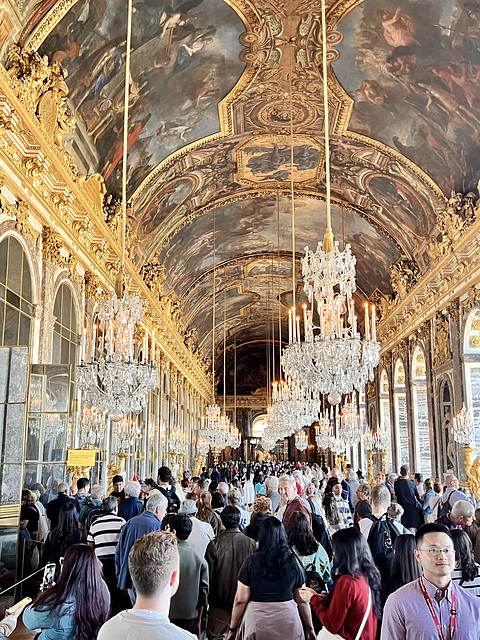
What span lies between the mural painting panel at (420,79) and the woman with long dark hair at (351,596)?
35.1 feet

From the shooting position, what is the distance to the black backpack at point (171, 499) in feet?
27.3

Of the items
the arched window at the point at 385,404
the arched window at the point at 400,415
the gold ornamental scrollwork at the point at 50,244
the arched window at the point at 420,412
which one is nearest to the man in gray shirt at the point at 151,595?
the gold ornamental scrollwork at the point at 50,244

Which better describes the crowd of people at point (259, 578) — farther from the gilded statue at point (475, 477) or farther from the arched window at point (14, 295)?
the gilded statue at point (475, 477)

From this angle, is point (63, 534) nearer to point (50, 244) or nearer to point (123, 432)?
point (50, 244)

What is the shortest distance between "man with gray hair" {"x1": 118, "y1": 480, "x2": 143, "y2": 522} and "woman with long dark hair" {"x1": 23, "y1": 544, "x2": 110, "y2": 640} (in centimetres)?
341

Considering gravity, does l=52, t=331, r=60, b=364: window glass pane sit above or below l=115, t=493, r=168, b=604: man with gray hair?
above

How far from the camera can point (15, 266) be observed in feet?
30.2

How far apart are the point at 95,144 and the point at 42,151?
353cm

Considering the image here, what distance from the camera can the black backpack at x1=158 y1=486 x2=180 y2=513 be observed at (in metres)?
8.31

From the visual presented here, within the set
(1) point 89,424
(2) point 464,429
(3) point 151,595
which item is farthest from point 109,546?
(2) point 464,429


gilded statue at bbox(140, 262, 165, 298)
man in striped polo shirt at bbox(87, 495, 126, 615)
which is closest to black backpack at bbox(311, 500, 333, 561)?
man in striped polo shirt at bbox(87, 495, 126, 615)

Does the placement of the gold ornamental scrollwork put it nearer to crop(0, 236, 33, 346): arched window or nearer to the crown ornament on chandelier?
crop(0, 236, 33, 346): arched window

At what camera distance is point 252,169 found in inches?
734

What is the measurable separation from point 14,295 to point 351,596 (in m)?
7.15
